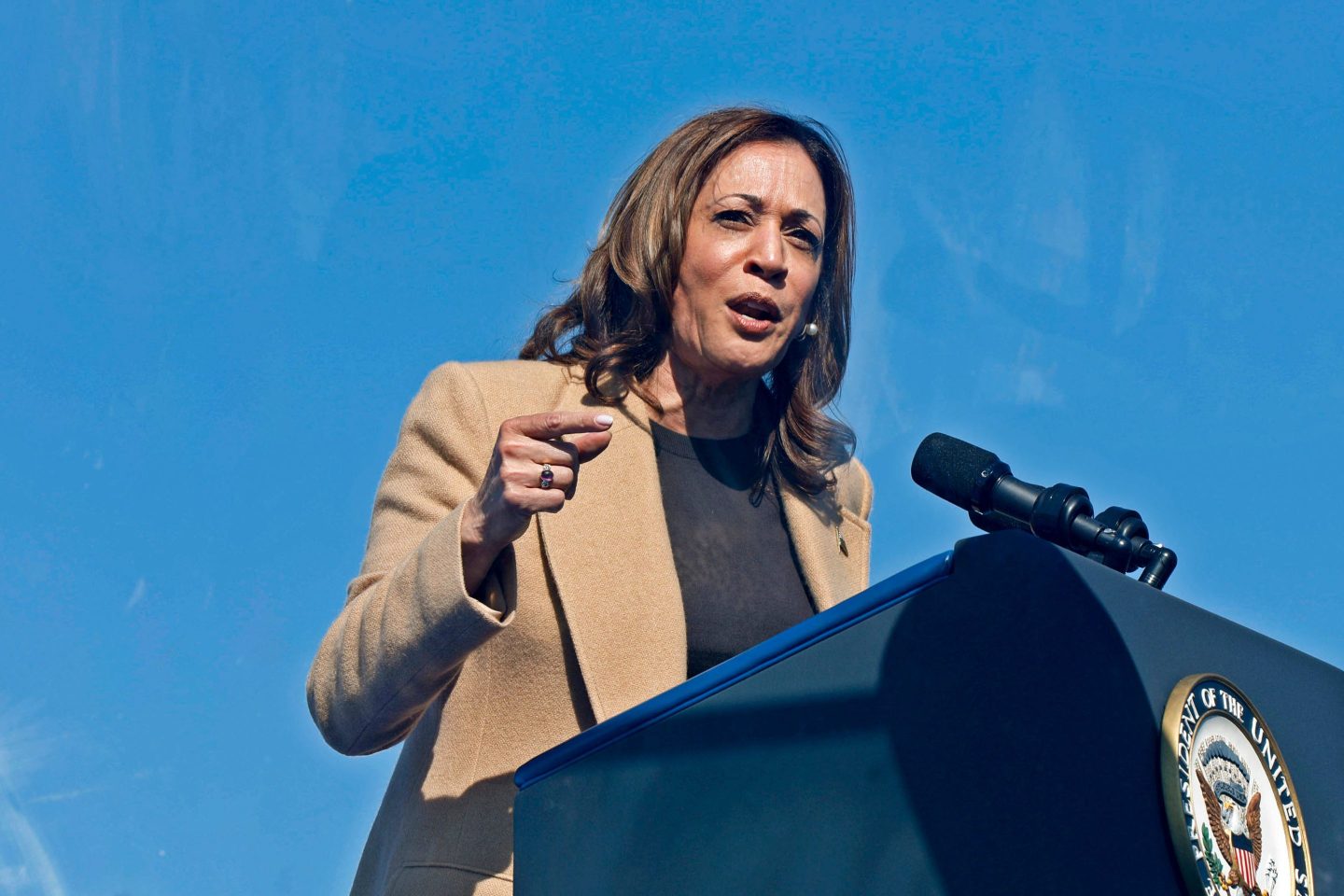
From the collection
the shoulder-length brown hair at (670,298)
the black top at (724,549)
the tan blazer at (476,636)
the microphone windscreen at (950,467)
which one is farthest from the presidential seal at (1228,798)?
the shoulder-length brown hair at (670,298)

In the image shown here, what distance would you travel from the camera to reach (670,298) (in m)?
3.19

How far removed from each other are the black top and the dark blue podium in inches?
33.1

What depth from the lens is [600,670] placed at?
2387 mm

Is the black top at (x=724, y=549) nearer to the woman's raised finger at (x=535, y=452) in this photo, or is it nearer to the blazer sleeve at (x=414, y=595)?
the blazer sleeve at (x=414, y=595)

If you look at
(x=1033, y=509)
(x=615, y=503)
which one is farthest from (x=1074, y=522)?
(x=615, y=503)

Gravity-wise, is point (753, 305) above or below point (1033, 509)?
above

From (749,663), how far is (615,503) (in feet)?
3.50

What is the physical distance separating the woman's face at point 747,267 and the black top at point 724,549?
19 centimetres

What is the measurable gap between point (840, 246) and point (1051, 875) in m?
2.36

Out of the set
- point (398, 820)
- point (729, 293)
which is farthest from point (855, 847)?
point (729, 293)

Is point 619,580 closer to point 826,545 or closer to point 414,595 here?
point 414,595

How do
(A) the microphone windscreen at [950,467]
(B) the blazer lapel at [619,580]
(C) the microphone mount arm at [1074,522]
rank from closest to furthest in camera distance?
(C) the microphone mount arm at [1074,522]
(A) the microphone windscreen at [950,467]
(B) the blazer lapel at [619,580]

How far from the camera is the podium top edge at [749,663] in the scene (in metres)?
1.54

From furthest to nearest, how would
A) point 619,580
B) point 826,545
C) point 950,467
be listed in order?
point 826,545, point 619,580, point 950,467
